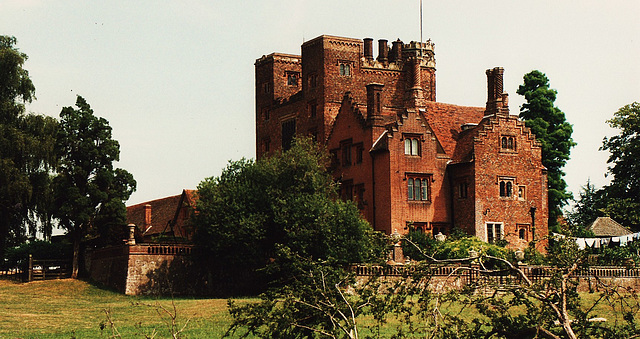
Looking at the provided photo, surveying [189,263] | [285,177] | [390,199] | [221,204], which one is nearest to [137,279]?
[189,263]

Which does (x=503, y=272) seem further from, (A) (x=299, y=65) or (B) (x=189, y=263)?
(A) (x=299, y=65)

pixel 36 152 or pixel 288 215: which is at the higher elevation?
pixel 36 152

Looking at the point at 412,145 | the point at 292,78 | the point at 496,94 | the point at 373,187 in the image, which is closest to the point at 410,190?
the point at 373,187

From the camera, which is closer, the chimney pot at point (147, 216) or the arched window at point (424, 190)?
the arched window at point (424, 190)

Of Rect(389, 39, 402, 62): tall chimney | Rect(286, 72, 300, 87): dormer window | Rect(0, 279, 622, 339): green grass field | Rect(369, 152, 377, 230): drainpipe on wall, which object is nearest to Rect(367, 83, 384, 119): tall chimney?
Rect(369, 152, 377, 230): drainpipe on wall

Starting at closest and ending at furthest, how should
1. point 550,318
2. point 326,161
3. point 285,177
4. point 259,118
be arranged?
point 550,318
point 285,177
point 326,161
point 259,118

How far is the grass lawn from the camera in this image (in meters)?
26.9

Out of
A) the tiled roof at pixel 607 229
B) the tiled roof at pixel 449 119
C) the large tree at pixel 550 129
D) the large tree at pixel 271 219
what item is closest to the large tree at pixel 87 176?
the large tree at pixel 271 219

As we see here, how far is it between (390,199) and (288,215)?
391 inches

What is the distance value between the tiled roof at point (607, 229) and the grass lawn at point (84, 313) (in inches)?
1216

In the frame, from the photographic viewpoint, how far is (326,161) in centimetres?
5656

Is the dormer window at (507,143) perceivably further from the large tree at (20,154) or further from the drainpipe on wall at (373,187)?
the large tree at (20,154)

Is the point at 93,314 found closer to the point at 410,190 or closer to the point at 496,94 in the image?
the point at 410,190

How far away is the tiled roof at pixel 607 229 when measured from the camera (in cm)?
5900
